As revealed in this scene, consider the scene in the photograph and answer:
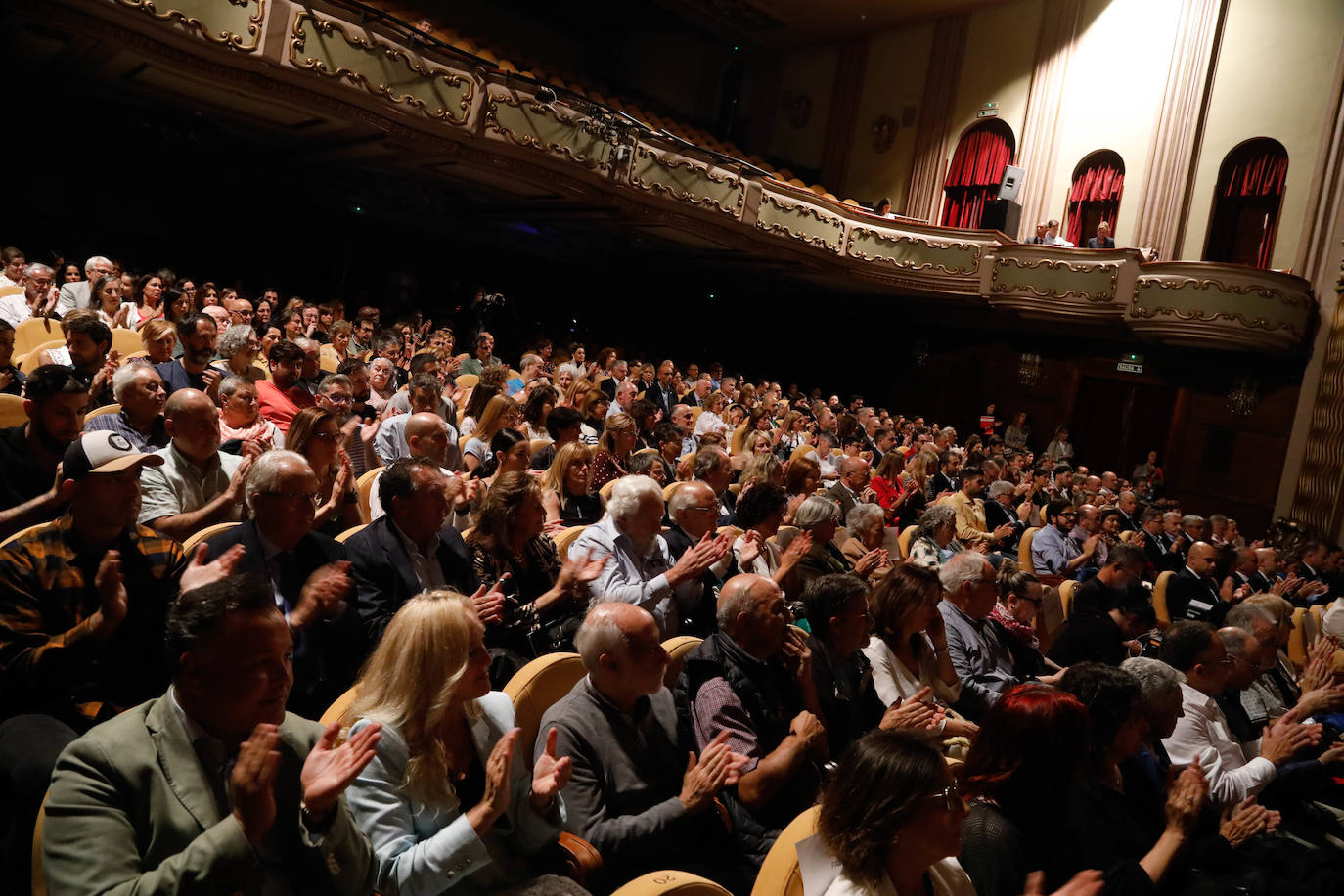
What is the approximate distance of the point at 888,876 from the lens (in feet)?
4.69

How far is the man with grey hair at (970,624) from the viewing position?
293 cm

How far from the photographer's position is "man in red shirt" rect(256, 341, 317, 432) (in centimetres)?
385

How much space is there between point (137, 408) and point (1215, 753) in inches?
140

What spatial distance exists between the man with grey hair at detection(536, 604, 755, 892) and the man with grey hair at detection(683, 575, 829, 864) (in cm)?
8

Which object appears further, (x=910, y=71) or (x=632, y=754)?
(x=910, y=71)

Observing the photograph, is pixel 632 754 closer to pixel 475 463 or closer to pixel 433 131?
pixel 475 463

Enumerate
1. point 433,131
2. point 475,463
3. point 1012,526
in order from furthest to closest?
point 433,131 < point 1012,526 < point 475,463

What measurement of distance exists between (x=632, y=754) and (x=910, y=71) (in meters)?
13.6

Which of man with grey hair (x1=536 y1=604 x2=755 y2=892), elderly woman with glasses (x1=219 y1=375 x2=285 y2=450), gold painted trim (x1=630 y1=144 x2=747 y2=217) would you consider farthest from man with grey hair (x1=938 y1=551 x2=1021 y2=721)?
gold painted trim (x1=630 y1=144 x2=747 y2=217)

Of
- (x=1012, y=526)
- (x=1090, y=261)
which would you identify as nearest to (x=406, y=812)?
(x=1012, y=526)

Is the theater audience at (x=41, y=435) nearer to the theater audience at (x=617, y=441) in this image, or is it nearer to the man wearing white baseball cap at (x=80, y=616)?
the man wearing white baseball cap at (x=80, y=616)

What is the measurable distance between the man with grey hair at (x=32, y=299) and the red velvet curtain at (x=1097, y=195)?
37.3 feet

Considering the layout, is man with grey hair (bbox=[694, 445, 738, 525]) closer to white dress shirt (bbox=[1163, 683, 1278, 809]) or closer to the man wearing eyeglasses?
white dress shirt (bbox=[1163, 683, 1278, 809])

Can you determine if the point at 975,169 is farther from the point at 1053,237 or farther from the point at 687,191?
the point at 687,191
